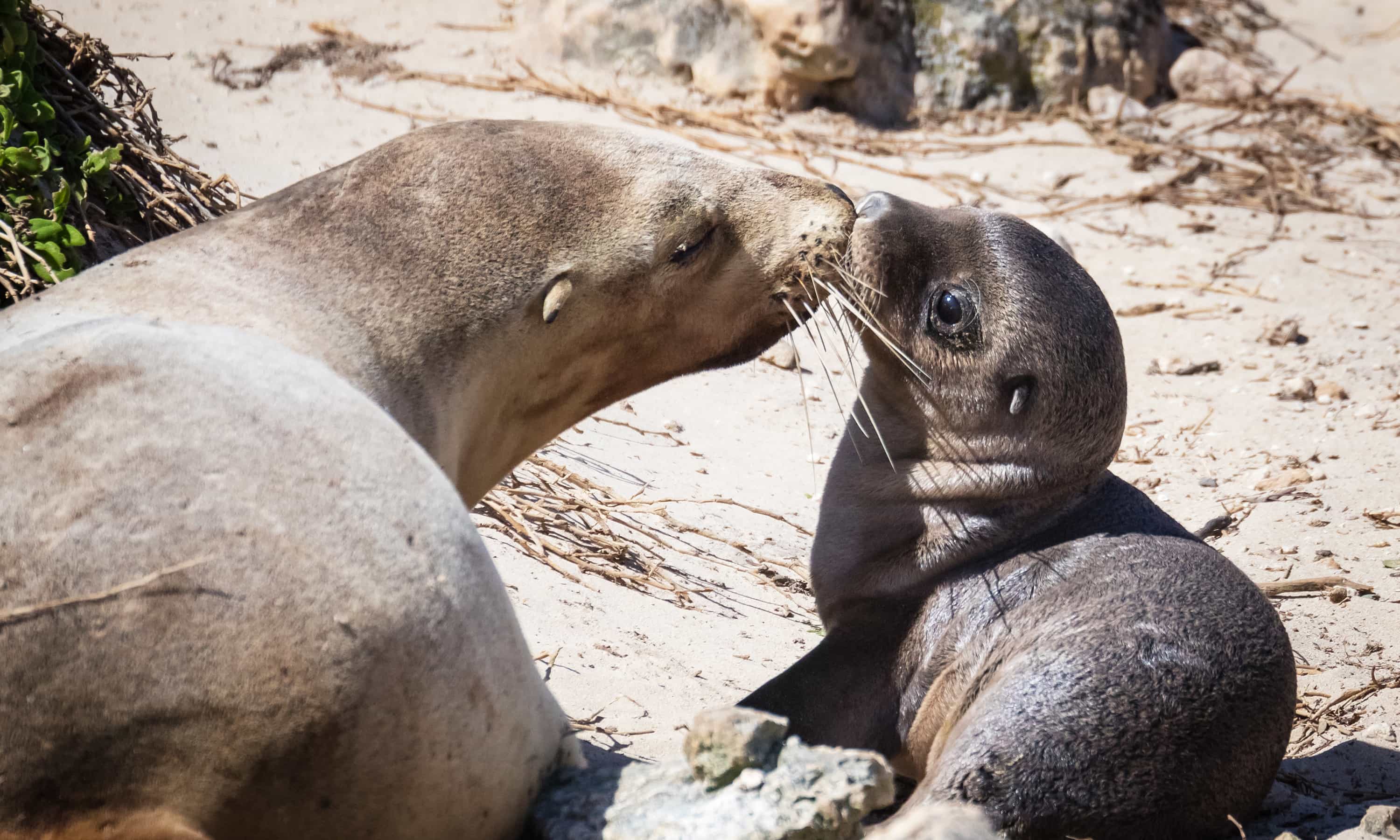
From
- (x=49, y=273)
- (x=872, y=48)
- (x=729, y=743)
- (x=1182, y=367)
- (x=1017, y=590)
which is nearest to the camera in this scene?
(x=729, y=743)

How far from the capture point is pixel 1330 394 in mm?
6754

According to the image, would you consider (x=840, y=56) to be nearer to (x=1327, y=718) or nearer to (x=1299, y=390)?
(x=1299, y=390)

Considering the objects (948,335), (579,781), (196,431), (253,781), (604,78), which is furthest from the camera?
(604,78)

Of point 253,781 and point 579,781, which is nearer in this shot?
point 253,781

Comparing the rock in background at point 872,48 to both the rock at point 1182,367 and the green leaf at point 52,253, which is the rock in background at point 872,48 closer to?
the rock at point 1182,367

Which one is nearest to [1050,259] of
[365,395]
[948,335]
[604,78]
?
[948,335]

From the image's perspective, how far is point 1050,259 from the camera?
13.9 ft

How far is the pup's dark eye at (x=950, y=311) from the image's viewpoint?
4.18 metres

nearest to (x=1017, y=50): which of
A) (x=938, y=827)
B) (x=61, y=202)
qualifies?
(x=61, y=202)

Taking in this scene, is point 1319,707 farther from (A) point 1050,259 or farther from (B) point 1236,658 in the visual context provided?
(A) point 1050,259

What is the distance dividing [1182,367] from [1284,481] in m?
1.32

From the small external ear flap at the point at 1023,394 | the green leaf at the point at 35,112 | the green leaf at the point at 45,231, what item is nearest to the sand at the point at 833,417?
the small external ear flap at the point at 1023,394

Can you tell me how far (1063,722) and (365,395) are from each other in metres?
1.73

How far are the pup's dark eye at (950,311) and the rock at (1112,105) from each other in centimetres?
658
